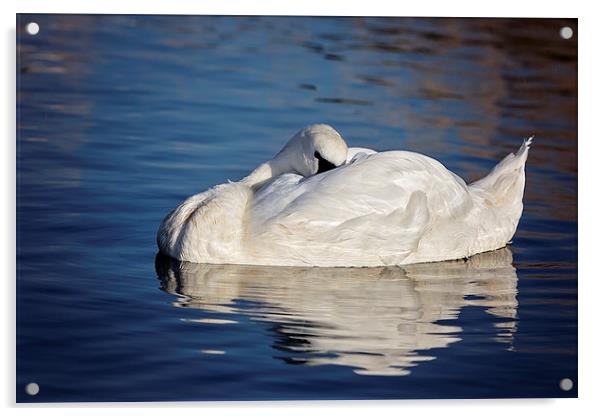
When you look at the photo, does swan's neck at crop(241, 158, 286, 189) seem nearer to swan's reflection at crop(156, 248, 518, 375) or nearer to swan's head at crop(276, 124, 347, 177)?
swan's head at crop(276, 124, 347, 177)

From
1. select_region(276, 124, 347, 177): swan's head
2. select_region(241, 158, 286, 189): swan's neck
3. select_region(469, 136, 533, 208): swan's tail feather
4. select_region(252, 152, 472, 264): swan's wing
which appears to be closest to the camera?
select_region(252, 152, 472, 264): swan's wing

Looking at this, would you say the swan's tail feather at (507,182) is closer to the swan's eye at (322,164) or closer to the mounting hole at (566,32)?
the swan's eye at (322,164)

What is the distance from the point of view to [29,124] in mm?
8859

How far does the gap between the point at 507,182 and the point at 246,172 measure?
1.57 meters

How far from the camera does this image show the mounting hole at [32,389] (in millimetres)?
8141

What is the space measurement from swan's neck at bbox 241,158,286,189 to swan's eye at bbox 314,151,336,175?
250 mm

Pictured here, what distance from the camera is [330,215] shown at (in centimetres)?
926

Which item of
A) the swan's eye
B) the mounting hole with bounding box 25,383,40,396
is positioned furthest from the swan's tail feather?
the mounting hole with bounding box 25,383,40,396

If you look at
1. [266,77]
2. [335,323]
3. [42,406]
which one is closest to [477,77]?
[266,77]

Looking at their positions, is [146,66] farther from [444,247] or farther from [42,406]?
[42,406]

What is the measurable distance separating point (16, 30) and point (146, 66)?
2286 mm

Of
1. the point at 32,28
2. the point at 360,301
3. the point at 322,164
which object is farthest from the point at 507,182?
the point at 32,28

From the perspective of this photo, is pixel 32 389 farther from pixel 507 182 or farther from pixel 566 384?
pixel 507 182

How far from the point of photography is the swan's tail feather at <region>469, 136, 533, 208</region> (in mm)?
10086
